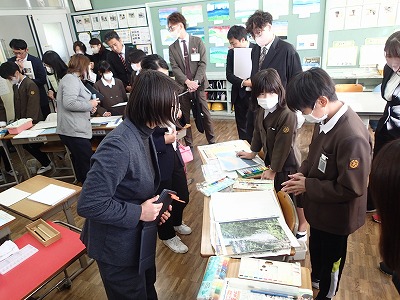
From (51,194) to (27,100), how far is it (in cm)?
238

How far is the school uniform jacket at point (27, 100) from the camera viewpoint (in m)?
3.81

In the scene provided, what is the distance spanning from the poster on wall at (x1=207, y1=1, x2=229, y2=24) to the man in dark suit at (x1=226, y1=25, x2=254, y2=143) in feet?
5.89

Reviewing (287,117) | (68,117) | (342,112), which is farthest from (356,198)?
(68,117)

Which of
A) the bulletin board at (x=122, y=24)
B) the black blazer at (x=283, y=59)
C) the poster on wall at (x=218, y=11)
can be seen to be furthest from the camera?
the bulletin board at (x=122, y=24)

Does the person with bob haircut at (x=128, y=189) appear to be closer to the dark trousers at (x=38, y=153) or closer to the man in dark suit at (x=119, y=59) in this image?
the dark trousers at (x=38, y=153)

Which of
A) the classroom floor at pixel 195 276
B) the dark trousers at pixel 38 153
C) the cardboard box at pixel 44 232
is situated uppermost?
the cardboard box at pixel 44 232

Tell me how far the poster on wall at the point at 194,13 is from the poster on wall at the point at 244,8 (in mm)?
636

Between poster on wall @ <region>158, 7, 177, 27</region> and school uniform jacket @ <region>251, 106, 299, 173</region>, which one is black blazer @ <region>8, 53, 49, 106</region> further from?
school uniform jacket @ <region>251, 106, 299, 173</region>

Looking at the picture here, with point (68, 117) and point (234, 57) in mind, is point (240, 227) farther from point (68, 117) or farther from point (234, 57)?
point (234, 57)

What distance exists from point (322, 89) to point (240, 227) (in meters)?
0.72

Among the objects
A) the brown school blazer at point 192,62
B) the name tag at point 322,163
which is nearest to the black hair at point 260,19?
the brown school blazer at point 192,62

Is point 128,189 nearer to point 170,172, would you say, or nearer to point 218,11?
point 170,172

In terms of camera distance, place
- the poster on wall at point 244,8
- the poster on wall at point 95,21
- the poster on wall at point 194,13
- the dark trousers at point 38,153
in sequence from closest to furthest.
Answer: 1. the dark trousers at point 38,153
2. the poster on wall at point 244,8
3. the poster on wall at point 194,13
4. the poster on wall at point 95,21

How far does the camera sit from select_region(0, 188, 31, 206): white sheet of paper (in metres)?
2.04
